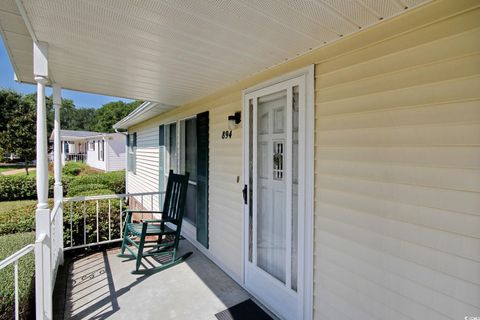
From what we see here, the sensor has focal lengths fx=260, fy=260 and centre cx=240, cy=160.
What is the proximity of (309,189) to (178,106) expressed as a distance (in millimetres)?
3595

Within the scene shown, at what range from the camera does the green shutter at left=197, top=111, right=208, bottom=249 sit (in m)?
3.93

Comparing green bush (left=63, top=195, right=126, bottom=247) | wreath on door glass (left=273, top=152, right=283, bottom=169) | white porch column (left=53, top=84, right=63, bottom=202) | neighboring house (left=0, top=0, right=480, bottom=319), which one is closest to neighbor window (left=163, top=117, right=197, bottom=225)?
green bush (left=63, top=195, right=126, bottom=247)

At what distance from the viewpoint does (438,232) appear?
1.43m

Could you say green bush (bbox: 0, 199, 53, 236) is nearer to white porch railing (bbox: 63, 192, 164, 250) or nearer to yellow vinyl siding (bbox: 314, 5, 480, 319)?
white porch railing (bbox: 63, 192, 164, 250)

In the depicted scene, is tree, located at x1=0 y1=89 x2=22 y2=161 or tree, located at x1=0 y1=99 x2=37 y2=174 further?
tree, located at x1=0 y1=89 x2=22 y2=161

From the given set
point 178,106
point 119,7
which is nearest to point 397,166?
point 119,7

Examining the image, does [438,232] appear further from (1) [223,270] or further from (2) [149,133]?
(2) [149,133]

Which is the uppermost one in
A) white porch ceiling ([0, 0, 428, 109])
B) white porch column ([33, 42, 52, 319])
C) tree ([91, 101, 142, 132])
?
tree ([91, 101, 142, 132])

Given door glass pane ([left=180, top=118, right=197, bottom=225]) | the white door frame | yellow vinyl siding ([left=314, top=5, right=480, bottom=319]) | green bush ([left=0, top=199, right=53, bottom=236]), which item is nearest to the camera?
yellow vinyl siding ([left=314, top=5, right=480, bottom=319])

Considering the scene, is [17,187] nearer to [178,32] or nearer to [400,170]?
[178,32]

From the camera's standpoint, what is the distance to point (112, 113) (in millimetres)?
37812

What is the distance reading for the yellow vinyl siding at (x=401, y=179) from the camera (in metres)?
1.33

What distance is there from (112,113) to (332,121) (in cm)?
4119

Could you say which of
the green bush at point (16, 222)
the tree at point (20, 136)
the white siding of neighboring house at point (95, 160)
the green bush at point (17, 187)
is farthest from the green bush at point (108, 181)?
the tree at point (20, 136)
